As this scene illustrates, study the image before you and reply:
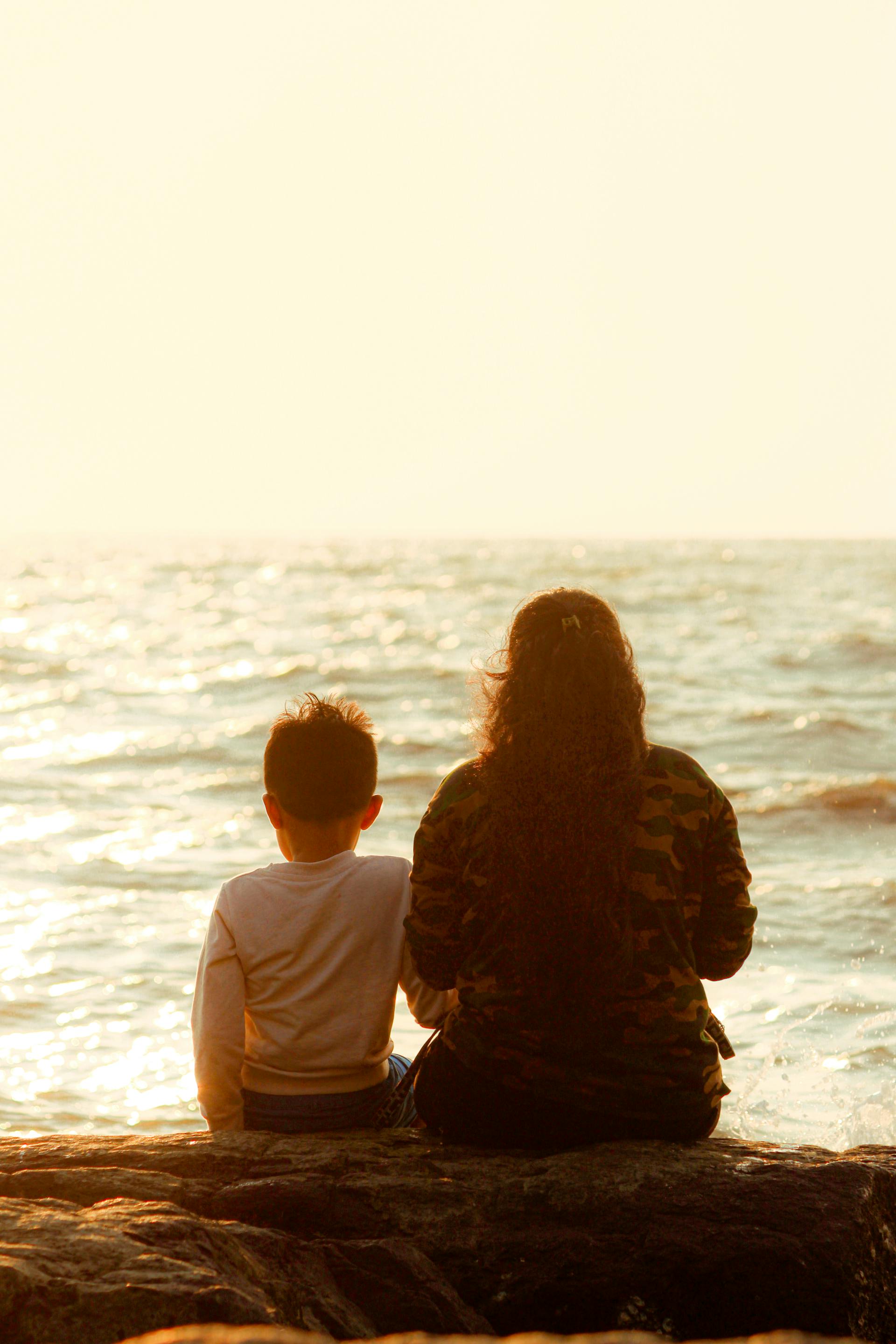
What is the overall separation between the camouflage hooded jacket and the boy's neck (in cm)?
24

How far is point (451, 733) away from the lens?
44.0ft

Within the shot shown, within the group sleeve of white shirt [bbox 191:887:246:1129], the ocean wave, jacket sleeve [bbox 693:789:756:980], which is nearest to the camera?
jacket sleeve [bbox 693:789:756:980]

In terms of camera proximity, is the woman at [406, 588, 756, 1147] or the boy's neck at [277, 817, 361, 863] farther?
the boy's neck at [277, 817, 361, 863]

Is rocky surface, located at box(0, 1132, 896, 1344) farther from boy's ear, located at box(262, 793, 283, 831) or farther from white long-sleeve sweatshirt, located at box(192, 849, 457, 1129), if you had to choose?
boy's ear, located at box(262, 793, 283, 831)

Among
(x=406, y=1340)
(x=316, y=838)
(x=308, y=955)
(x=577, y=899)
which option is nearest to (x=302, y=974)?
(x=308, y=955)

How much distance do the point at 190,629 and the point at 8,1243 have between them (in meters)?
23.5

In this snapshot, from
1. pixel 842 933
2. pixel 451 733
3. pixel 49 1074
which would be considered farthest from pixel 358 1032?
pixel 451 733

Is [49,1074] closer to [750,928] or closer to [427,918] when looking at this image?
[427,918]

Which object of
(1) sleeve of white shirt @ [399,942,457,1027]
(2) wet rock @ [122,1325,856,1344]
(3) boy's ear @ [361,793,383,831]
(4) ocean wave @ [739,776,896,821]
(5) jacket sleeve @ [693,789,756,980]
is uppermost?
(3) boy's ear @ [361,793,383,831]

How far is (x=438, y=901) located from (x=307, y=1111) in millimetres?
620

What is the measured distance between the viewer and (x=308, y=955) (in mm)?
3002

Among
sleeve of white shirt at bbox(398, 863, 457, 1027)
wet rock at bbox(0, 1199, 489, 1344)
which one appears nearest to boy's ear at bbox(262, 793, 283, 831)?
sleeve of white shirt at bbox(398, 863, 457, 1027)

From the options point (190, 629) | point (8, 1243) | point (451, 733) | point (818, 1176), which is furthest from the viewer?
point (190, 629)

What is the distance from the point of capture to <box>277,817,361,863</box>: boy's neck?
3.04m
